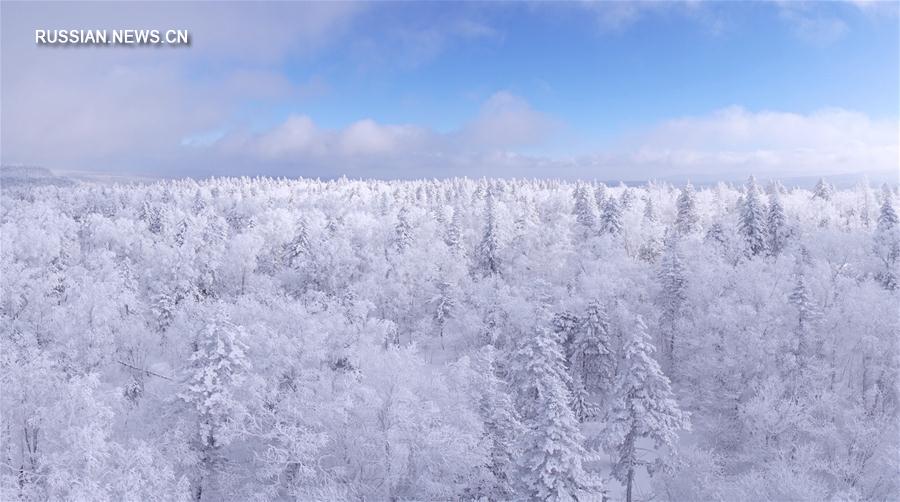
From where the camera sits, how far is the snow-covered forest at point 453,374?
22.9 metres

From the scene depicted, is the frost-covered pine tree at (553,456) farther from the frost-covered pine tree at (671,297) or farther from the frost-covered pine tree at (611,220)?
the frost-covered pine tree at (611,220)

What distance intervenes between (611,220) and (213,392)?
59.8 metres

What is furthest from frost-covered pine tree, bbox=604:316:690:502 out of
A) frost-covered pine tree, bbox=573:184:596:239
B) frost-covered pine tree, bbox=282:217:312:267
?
frost-covered pine tree, bbox=573:184:596:239

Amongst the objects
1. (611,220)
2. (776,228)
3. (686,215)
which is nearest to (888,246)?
(776,228)

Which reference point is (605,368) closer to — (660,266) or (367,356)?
(660,266)

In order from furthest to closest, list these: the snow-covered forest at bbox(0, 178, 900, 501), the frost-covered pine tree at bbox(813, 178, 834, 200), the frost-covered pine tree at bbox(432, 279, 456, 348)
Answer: the frost-covered pine tree at bbox(813, 178, 834, 200), the frost-covered pine tree at bbox(432, 279, 456, 348), the snow-covered forest at bbox(0, 178, 900, 501)

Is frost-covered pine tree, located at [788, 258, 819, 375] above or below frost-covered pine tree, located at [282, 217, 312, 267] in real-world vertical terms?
below

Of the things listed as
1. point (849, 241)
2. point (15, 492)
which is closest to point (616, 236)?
point (849, 241)

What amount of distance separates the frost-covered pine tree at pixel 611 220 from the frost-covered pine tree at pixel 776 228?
17.9 meters

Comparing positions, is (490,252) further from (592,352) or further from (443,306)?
(592,352)

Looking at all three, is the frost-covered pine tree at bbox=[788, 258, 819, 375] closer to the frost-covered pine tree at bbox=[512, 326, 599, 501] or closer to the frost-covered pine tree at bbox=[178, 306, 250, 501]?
the frost-covered pine tree at bbox=[512, 326, 599, 501]

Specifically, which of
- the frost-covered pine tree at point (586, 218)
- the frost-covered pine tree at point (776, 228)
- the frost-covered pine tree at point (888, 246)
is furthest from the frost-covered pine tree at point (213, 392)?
the frost-covered pine tree at point (776, 228)

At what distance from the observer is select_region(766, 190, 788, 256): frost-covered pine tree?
2576 inches

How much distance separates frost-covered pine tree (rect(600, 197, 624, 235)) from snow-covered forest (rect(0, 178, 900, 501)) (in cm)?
763
